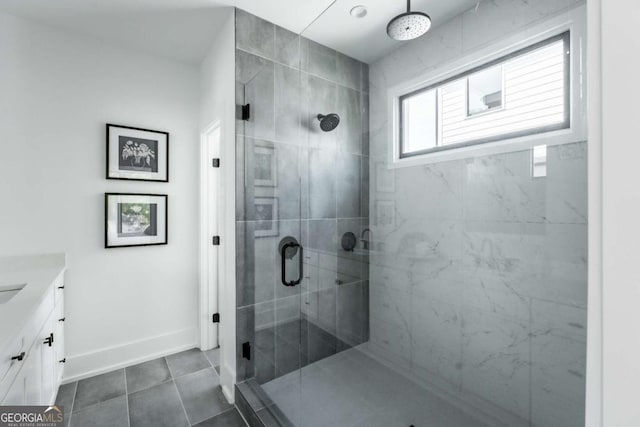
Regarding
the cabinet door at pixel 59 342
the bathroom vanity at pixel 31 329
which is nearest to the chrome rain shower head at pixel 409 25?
the bathroom vanity at pixel 31 329

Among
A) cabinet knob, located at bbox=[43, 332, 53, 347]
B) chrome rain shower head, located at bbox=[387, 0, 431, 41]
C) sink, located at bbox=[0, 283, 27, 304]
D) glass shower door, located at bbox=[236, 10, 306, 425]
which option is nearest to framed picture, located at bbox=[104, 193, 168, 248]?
sink, located at bbox=[0, 283, 27, 304]

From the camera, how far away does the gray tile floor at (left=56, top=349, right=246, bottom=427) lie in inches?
70.1

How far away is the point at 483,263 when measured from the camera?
4.53 feet

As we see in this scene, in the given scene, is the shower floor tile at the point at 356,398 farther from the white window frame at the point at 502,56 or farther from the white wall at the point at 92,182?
the white wall at the point at 92,182

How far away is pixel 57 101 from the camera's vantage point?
7.07 ft

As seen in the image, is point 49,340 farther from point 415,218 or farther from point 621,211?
point 621,211

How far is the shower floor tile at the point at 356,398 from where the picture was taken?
1.48 meters

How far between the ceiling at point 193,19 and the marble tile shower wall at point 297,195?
0.34 feet

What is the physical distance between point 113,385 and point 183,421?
77 cm

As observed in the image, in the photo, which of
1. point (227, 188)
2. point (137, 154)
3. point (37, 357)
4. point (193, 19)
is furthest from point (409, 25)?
point (37, 357)

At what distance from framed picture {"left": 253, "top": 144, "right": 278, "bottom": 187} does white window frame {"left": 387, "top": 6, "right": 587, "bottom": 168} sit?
0.84m

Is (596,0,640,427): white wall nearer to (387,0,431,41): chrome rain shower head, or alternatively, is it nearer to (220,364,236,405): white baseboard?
(387,0,431,41): chrome rain shower head

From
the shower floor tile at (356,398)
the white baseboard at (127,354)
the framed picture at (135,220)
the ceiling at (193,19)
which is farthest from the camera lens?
the framed picture at (135,220)

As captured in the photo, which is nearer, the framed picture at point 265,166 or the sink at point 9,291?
the sink at point 9,291
